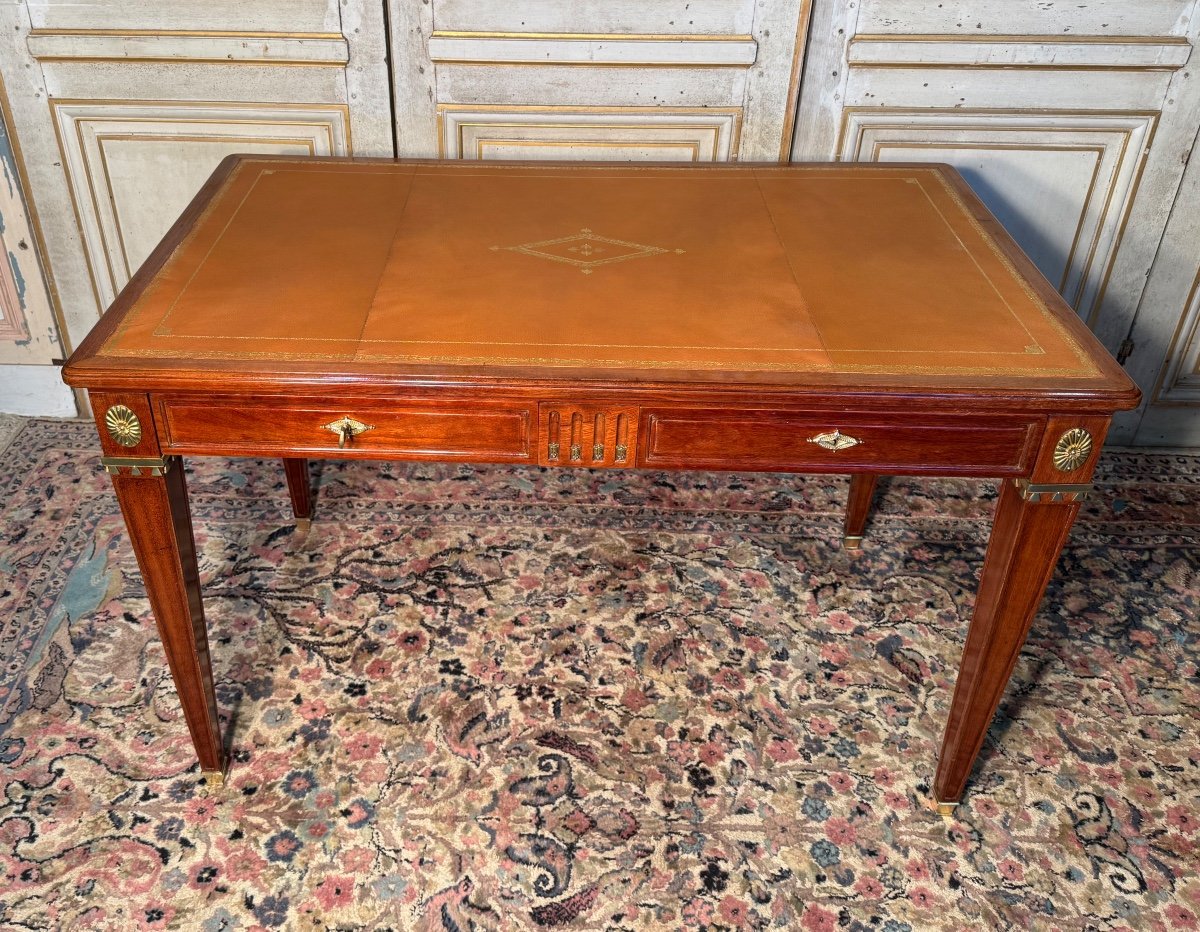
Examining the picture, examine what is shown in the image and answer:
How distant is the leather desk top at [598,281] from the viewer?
188 cm

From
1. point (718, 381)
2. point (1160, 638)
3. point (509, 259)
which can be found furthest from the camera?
point (1160, 638)

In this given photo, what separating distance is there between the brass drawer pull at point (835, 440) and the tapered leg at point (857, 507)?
3.30ft

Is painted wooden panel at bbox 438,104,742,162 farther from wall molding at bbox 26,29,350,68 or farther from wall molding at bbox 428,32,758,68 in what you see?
wall molding at bbox 26,29,350,68

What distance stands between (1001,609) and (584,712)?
100 centimetres

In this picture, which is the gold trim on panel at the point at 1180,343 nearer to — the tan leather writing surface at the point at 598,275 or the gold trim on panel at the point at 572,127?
the tan leather writing surface at the point at 598,275

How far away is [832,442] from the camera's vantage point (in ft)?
6.31

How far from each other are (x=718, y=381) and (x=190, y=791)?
4.93 ft

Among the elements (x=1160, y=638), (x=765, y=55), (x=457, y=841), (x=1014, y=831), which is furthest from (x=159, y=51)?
(x=1160, y=638)

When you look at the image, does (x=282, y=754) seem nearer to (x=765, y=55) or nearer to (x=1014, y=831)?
(x=1014, y=831)

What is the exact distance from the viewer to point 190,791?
2.34m

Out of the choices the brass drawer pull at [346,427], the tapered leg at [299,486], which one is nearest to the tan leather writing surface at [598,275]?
the brass drawer pull at [346,427]

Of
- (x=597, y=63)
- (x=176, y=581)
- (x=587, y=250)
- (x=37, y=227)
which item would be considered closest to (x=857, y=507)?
(x=587, y=250)

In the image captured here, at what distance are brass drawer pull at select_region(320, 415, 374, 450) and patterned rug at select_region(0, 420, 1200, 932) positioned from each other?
87cm

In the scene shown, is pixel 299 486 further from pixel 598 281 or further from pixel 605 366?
pixel 605 366
